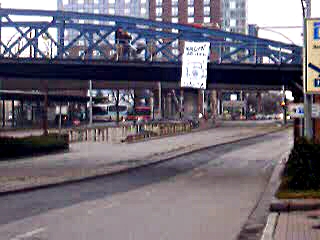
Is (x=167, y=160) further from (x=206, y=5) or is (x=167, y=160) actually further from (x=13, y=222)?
(x=206, y=5)

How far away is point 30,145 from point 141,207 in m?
22.1

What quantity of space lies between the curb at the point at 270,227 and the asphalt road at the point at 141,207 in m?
0.58

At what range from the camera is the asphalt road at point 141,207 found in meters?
12.9

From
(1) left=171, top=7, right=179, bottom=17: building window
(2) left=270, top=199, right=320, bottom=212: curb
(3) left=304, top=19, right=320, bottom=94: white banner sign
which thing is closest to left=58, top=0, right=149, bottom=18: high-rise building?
(1) left=171, top=7, right=179, bottom=17: building window

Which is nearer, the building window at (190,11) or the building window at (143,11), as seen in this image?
the building window at (190,11)

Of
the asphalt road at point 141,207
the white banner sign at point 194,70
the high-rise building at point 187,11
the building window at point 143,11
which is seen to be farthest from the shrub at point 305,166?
the building window at point 143,11

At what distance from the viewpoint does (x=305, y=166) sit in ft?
59.2

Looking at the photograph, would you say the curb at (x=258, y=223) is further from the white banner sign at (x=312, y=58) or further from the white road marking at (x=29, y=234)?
the white road marking at (x=29, y=234)

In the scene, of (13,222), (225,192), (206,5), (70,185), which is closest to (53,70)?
(70,185)

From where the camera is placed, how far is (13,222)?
14.3 m

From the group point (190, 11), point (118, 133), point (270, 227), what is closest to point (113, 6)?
point (190, 11)

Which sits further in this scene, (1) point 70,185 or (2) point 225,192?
(1) point 70,185

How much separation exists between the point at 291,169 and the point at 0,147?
20.0m

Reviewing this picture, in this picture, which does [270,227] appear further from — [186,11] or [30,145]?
[186,11]
